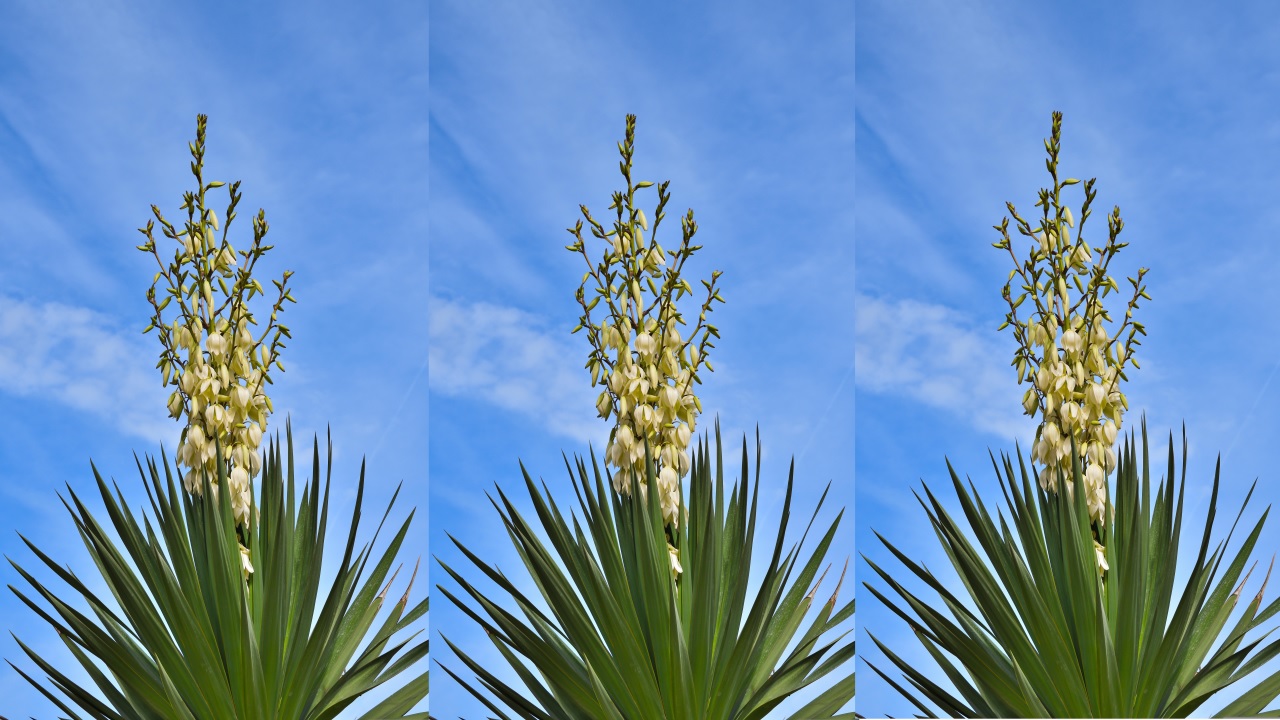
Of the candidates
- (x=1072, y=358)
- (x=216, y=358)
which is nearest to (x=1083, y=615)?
(x=1072, y=358)

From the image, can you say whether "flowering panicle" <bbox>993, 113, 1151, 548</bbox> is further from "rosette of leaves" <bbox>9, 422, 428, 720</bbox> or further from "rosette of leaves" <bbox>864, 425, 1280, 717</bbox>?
"rosette of leaves" <bbox>9, 422, 428, 720</bbox>

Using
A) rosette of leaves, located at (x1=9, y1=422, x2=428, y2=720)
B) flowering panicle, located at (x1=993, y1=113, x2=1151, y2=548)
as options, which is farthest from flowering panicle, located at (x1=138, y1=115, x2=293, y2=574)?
flowering panicle, located at (x1=993, y1=113, x2=1151, y2=548)

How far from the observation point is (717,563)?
9.36 ft

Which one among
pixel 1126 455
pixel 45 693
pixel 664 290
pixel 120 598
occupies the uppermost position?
pixel 664 290

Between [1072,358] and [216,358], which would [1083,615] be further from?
[216,358]

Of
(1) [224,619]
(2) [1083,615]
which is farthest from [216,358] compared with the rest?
(2) [1083,615]

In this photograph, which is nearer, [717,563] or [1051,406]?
[717,563]

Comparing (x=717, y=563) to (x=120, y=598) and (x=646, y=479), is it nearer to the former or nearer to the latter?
(x=646, y=479)

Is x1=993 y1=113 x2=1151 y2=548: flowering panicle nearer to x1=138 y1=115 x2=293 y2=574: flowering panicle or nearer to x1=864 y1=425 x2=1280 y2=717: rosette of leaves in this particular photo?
x1=864 y1=425 x2=1280 y2=717: rosette of leaves

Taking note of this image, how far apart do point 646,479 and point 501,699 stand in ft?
2.12

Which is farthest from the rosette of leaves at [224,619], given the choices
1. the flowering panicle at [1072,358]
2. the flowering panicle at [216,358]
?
the flowering panicle at [1072,358]

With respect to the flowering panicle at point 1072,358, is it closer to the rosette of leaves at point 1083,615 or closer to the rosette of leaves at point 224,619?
the rosette of leaves at point 1083,615

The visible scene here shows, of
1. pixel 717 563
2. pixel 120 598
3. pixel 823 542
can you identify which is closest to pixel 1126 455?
pixel 823 542

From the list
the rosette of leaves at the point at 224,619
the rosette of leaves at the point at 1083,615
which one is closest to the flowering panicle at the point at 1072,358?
the rosette of leaves at the point at 1083,615
